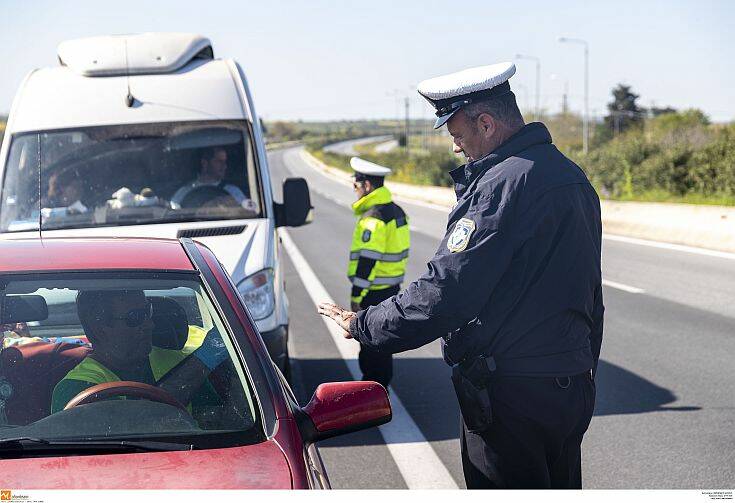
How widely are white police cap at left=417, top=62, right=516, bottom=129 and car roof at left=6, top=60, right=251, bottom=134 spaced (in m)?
4.89

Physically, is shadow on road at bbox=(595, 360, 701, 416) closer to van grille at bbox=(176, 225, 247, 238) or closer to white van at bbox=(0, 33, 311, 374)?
white van at bbox=(0, 33, 311, 374)

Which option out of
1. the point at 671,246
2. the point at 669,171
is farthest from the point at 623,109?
the point at 671,246

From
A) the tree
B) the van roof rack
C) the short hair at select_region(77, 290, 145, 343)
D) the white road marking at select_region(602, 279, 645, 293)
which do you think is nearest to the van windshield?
the van roof rack

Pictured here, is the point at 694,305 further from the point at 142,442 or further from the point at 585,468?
the point at 142,442

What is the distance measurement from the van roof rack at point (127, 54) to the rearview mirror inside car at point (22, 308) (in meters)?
5.05

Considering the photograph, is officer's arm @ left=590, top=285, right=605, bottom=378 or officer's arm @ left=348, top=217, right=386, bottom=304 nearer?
officer's arm @ left=590, top=285, right=605, bottom=378

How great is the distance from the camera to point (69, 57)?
8625 mm

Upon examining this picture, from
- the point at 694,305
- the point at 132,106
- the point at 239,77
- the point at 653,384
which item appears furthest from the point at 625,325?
the point at 132,106

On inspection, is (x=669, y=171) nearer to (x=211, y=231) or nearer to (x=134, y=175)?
(x=134, y=175)

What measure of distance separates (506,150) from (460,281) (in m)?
0.54

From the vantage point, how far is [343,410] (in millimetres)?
3295

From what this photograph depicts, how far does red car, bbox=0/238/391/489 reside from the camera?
285 centimetres

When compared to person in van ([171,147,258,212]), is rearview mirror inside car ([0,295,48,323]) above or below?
above

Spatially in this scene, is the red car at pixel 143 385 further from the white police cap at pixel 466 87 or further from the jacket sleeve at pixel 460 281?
the white police cap at pixel 466 87
